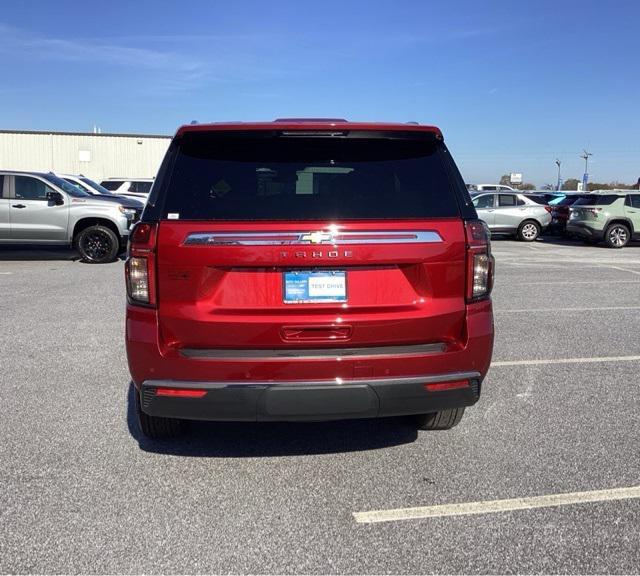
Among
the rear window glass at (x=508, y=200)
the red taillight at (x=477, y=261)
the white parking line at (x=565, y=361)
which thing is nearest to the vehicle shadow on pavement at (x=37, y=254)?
the white parking line at (x=565, y=361)

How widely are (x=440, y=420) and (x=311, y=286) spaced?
146 cm

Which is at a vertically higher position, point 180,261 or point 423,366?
point 180,261

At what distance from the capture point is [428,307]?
3057 millimetres

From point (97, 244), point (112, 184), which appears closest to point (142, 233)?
point (97, 244)

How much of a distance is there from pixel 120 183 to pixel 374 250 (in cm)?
2150

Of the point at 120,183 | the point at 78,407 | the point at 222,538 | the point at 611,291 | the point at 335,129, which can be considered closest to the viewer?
the point at 222,538

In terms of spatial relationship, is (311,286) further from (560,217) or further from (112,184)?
(112,184)

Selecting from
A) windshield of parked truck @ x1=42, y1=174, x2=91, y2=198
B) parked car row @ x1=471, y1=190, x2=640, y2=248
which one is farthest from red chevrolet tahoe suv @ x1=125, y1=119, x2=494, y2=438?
parked car row @ x1=471, y1=190, x2=640, y2=248

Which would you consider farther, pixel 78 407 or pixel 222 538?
Answer: pixel 78 407

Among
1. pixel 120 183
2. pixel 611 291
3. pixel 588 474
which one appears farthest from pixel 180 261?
pixel 120 183

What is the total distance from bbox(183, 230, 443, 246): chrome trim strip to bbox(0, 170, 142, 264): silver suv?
10.2 metres

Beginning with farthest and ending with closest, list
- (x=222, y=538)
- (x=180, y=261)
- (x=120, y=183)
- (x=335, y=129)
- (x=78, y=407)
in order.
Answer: (x=120, y=183) < (x=78, y=407) < (x=335, y=129) < (x=180, y=261) < (x=222, y=538)

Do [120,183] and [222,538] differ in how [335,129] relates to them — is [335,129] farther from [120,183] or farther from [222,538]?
[120,183]

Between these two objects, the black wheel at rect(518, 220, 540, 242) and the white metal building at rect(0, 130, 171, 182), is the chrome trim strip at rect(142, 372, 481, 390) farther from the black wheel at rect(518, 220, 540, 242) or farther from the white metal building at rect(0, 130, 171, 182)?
the white metal building at rect(0, 130, 171, 182)
